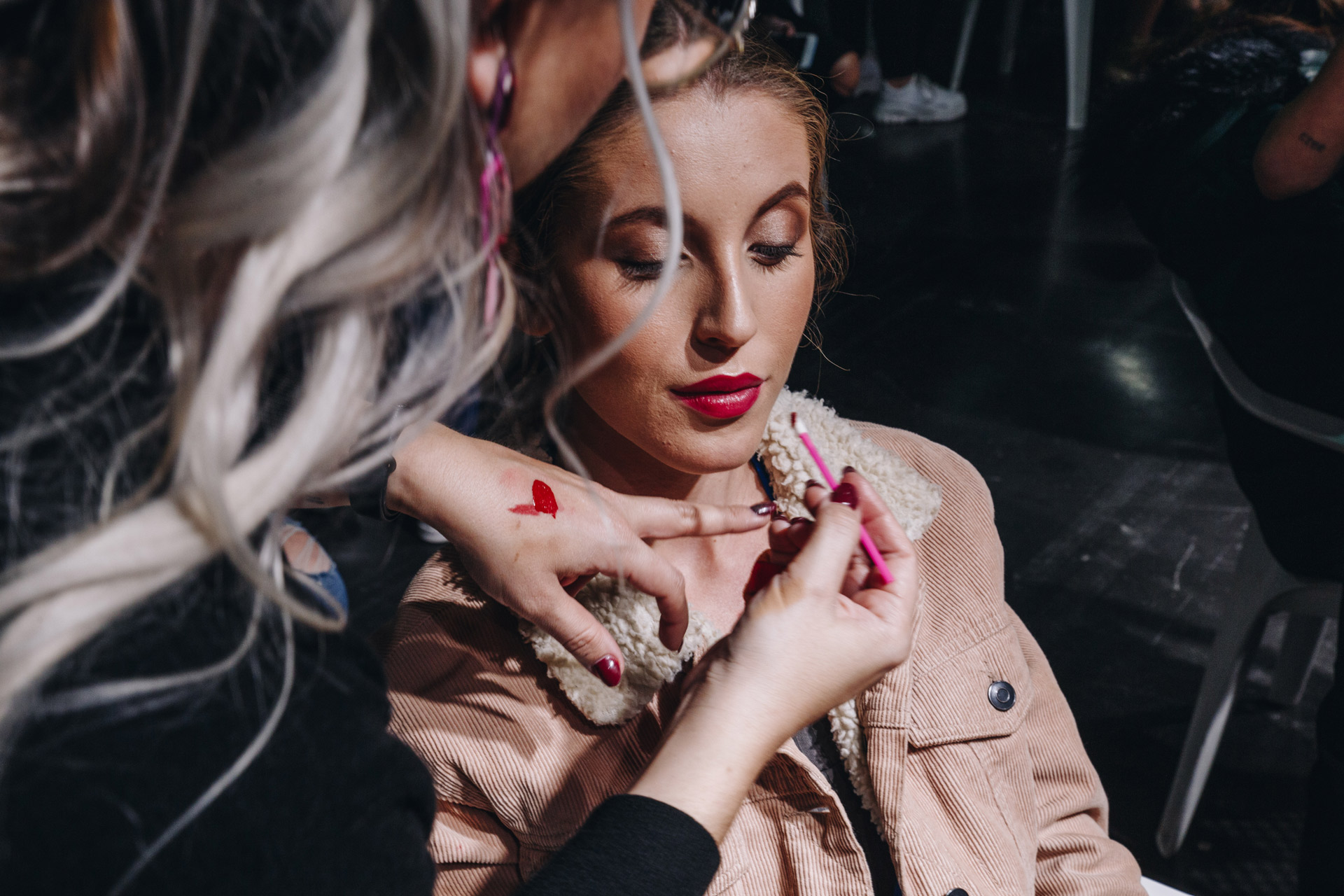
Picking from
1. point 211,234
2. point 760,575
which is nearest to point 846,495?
point 760,575

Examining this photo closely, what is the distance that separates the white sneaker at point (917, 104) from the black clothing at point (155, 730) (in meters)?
5.55

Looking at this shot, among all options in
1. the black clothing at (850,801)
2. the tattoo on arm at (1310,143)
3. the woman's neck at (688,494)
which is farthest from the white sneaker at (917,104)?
the black clothing at (850,801)

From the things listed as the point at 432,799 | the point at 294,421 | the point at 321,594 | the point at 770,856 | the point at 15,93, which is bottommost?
the point at 770,856

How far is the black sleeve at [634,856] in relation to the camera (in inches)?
25.0

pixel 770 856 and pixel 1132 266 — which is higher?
pixel 770 856

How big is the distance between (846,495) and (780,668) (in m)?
0.22

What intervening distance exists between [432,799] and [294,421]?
27 centimetres

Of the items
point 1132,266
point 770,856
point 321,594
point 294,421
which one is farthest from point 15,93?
point 1132,266

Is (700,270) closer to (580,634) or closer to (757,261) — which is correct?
(757,261)

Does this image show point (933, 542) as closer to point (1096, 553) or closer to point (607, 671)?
point (607, 671)

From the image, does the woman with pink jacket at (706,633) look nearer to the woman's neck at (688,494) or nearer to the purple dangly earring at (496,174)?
the woman's neck at (688,494)

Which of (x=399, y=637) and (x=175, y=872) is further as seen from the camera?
(x=399, y=637)

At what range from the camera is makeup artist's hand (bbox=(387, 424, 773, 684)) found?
89 cm

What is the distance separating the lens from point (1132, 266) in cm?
387
